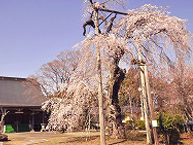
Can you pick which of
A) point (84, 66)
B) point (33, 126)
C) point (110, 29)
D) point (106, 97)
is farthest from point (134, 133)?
point (33, 126)

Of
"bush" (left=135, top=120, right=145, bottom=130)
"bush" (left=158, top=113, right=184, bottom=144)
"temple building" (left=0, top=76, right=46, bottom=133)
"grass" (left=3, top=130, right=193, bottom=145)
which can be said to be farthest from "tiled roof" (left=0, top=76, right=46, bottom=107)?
"bush" (left=158, top=113, right=184, bottom=144)

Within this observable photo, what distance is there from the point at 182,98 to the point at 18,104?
2088 cm

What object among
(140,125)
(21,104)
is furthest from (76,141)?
(21,104)

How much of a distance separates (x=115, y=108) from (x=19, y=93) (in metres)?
20.8

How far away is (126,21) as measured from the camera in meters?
11.5

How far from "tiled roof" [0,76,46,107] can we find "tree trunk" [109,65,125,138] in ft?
55.0

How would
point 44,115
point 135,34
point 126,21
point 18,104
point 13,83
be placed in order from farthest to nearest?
point 13,83
point 44,115
point 18,104
point 126,21
point 135,34

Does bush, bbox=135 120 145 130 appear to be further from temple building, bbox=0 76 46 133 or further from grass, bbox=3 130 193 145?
temple building, bbox=0 76 46 133

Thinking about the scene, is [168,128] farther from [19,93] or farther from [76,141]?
[19,93]

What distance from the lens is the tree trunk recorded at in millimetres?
12336

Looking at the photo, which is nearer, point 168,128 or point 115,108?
point 168,128

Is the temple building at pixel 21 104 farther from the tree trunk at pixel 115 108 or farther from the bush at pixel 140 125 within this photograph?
the tree trunk at pixel 115 108

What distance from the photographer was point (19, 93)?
95.1ft

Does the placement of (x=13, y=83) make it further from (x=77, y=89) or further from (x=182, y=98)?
(x=182, y=98)
